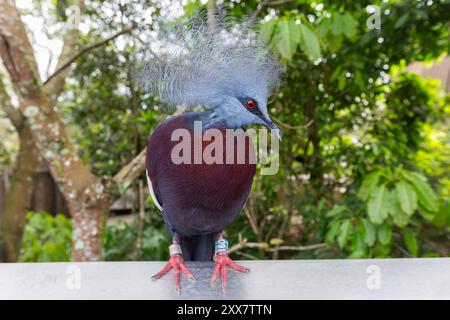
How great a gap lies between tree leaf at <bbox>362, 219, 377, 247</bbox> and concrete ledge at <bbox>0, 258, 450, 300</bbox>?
1.33 ft

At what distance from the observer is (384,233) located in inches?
73.4

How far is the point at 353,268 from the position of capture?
52.0 inches

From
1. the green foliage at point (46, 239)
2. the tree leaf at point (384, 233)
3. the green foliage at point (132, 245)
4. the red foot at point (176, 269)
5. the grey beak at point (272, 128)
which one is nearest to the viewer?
the grey beak at point (272, 128)

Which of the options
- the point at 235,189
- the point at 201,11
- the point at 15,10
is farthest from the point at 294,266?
the point at 15,10

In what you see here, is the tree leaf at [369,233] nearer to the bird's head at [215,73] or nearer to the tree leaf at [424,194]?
the tree leaf at [424,194]

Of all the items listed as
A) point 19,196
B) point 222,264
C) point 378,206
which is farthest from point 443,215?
point 19,196

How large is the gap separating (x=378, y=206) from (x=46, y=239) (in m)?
2.38

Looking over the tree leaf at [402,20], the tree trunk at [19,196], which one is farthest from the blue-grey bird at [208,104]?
the tree trunk at [19,196]

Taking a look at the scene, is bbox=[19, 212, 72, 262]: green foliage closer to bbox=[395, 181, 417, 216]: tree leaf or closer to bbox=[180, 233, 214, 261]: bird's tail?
bbox=[180, 233, 214, 261]: bird's tail

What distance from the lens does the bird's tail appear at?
55.3 inches

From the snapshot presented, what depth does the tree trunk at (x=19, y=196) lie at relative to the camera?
244 cm
